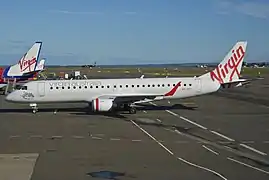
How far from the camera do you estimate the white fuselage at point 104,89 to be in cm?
3488

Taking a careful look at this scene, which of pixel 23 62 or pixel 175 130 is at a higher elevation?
pixel 23 62

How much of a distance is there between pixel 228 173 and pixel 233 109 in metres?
23.9

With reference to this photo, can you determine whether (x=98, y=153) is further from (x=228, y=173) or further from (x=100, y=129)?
(x=100, y=129)

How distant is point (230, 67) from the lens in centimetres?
3747

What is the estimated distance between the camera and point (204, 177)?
546 inches

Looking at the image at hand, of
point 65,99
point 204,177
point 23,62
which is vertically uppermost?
point 23,62

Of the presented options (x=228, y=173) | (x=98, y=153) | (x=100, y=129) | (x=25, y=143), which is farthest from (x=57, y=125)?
(x=228, y=173)

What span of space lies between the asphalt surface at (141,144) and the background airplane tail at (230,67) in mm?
3361

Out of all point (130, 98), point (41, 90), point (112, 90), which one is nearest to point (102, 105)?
point (130, 98)

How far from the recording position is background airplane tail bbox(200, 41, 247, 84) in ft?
122

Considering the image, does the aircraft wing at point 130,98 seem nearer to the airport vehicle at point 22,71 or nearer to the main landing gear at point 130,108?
the main landing gear at point 130,108

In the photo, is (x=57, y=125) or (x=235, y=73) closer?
(x=57, y=125)

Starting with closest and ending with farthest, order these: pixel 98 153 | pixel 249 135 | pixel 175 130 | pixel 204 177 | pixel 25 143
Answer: pixel 204 177 < pixel 98 153 < pixel 25 143 < pixel 249 135 < pixel 175 130

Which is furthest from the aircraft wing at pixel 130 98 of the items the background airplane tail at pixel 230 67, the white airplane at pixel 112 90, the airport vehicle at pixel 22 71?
the airport vehicle at pixel 22 71
